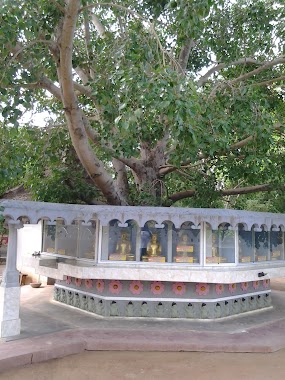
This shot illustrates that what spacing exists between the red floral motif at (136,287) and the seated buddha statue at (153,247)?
26.3 inches

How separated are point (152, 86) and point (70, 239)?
4.46m

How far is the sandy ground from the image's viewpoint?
5.42 meters

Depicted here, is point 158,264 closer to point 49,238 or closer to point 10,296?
point 10,296

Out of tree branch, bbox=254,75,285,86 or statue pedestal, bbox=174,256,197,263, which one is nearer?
statue pedestal, bbox=174,256,197,263

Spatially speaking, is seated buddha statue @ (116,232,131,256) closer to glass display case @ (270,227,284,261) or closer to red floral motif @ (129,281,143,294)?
red floral motif @ (129,281,143,294)

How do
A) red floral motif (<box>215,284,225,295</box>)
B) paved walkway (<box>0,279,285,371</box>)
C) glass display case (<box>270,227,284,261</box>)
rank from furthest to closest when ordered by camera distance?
glass display case (<box>270,227,284,261</box>) < red floral motif (<box>215,284,225,295</box>) < paved walkway (<box>0,279,285,371</box>)

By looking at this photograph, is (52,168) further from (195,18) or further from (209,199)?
(195,18)

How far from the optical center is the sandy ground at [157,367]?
5418mm

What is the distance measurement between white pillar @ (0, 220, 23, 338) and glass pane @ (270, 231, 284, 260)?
5.78 metres

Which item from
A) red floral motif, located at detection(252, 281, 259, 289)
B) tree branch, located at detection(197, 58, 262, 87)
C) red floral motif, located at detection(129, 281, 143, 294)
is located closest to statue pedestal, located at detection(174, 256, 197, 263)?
red floral motif, located at detection(129, 281, 143, 294)

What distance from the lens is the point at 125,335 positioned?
6.73 metres

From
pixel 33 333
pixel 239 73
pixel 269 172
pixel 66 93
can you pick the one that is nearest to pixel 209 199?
pixel 269 172

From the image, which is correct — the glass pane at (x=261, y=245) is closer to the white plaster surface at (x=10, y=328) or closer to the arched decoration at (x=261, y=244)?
the arched decoration at (x=261, y=244)

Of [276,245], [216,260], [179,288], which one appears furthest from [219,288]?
[276,245]
